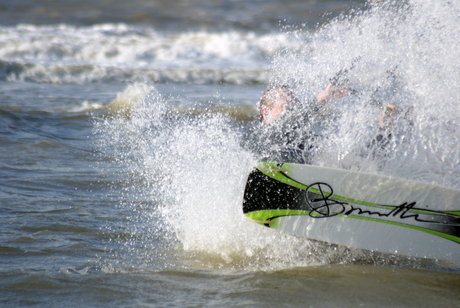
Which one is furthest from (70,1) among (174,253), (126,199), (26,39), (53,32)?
(174,253)

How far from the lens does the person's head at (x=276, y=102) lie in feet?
12.1

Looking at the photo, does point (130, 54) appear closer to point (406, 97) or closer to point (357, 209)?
point (406, 97)

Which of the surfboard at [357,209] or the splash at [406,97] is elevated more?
the splash at [406,97]

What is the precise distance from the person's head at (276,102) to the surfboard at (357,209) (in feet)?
2.85

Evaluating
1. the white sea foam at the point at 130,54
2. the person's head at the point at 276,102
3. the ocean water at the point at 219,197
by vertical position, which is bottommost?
the ocean water at the point at 219,197

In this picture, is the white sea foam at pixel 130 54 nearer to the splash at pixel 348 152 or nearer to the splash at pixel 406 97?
the splash at pixel 348 152

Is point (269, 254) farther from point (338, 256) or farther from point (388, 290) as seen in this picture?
point (388, 290)

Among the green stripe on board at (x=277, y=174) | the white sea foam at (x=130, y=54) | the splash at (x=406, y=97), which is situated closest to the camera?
the green stripe on board at (x=277, y=174)

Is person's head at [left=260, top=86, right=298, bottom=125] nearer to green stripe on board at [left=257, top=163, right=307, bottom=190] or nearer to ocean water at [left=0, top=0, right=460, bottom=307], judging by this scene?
ocean water at [left=0, top=0, right=460, bottom=307]

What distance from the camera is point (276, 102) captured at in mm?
3742

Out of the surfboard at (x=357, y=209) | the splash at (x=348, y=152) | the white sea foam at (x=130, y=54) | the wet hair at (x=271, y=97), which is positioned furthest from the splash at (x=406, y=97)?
the white sea foam at (x=130, y=54)

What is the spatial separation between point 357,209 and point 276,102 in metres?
1.24

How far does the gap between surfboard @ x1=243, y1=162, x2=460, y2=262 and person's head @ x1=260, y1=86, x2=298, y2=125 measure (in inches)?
34.2

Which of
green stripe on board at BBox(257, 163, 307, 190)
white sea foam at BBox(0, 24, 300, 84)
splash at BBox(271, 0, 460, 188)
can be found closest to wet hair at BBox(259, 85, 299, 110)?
splash at BBox(271, 0, 460, 188)
